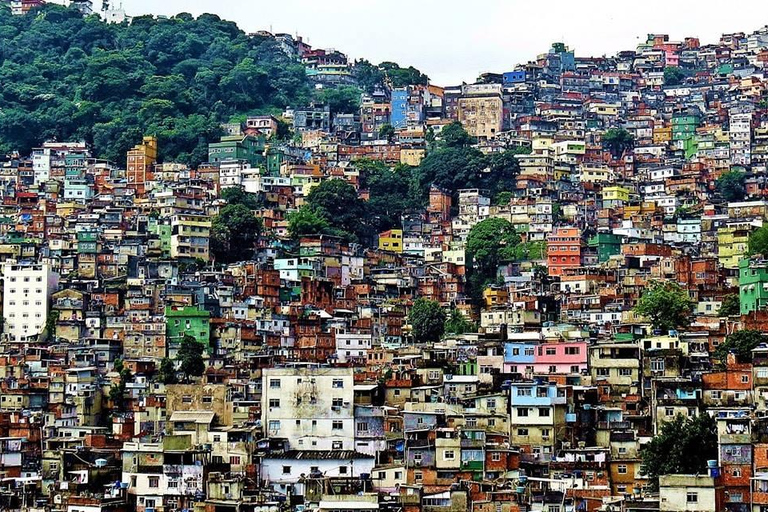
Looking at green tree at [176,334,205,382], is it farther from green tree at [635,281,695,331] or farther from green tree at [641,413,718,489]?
green tree at [641,413,718,489]

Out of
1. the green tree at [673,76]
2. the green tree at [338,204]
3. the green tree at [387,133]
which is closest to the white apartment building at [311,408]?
the green tree at [338,204]

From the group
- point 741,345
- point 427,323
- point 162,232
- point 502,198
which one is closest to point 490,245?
point 502,198

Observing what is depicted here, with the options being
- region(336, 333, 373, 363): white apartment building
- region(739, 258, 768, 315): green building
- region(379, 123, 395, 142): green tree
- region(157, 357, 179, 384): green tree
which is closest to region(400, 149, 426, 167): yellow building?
region(379, 123, 395, 142): green tree

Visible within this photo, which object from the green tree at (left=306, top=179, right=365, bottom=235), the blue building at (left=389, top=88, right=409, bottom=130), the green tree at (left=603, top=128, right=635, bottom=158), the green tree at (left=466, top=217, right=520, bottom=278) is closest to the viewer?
the green tree at (left=466, top=217, right=520, bottom=278)

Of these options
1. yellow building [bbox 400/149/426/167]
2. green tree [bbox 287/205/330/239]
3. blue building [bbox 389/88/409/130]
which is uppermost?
blue building [bbox 389/88/409/130]

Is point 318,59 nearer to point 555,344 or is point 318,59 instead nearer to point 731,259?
point 731,259

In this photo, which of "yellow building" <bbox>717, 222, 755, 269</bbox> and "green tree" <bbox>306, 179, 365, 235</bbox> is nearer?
"yellow building" <bbox>717, 222, 755, 269</bbox>

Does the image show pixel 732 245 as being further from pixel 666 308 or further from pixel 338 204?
pixel 338 204
